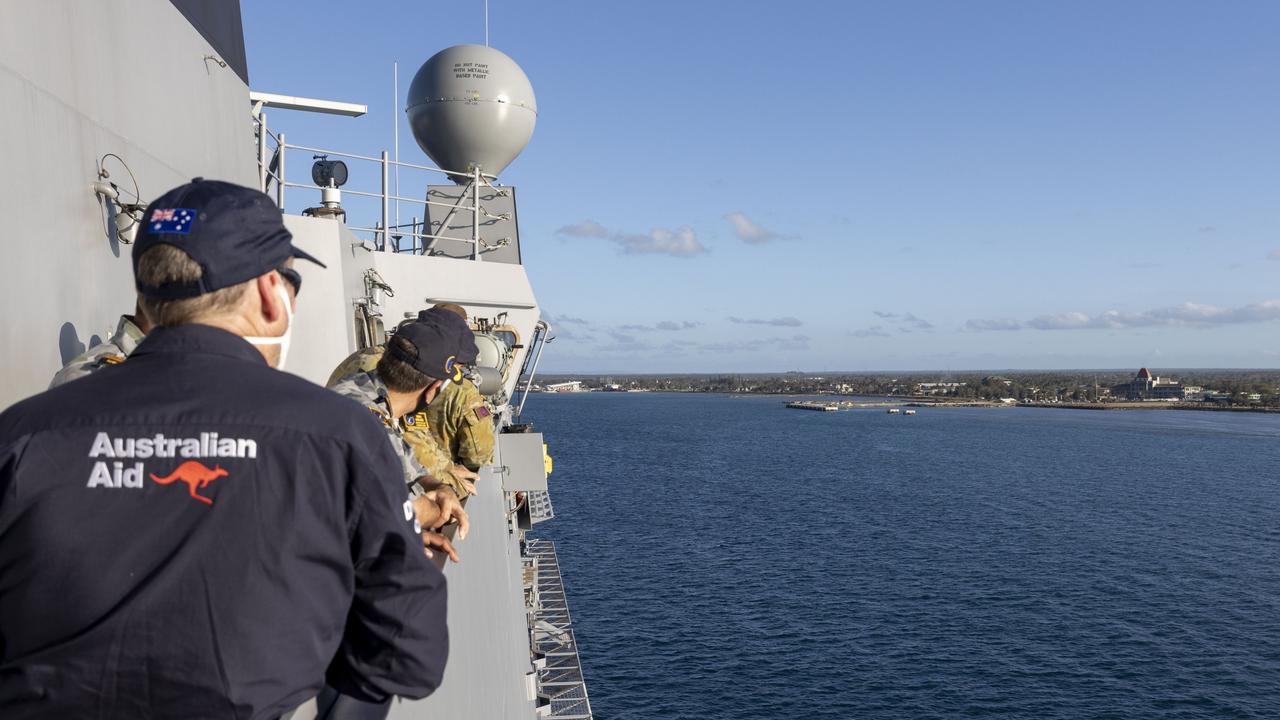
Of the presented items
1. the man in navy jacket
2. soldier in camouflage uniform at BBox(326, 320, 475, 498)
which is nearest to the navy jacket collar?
the man in navy jacket

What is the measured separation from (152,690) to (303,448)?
0.40m

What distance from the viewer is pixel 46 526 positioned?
1.30 m

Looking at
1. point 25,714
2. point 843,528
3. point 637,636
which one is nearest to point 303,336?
point 25,714

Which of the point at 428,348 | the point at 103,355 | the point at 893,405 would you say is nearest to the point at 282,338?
the point at 428,348

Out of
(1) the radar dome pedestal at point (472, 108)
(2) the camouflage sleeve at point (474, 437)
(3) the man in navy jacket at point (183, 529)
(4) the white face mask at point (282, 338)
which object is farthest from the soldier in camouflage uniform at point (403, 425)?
(1) the radar dome pedestal at point (472, 108)

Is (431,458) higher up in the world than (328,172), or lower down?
lower down

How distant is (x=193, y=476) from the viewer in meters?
1.32

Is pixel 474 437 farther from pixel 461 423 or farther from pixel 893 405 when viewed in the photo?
pixel 893 405

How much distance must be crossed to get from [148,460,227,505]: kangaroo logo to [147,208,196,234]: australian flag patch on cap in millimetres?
394

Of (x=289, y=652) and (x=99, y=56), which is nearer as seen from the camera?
(x=289, y=652)

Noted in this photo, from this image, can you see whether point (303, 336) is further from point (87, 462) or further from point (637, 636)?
point (637, 636)

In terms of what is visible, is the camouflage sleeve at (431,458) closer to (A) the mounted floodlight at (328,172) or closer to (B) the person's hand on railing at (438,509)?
(B) the person's hand on railing at (438,509)

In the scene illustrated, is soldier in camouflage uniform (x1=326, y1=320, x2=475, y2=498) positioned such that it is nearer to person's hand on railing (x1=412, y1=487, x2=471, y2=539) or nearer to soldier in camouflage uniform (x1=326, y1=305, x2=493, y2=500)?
soldier in camouflage uniform (x1=326, y1=305, x2=493, y2=500)

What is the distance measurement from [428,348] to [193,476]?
6.68ft
